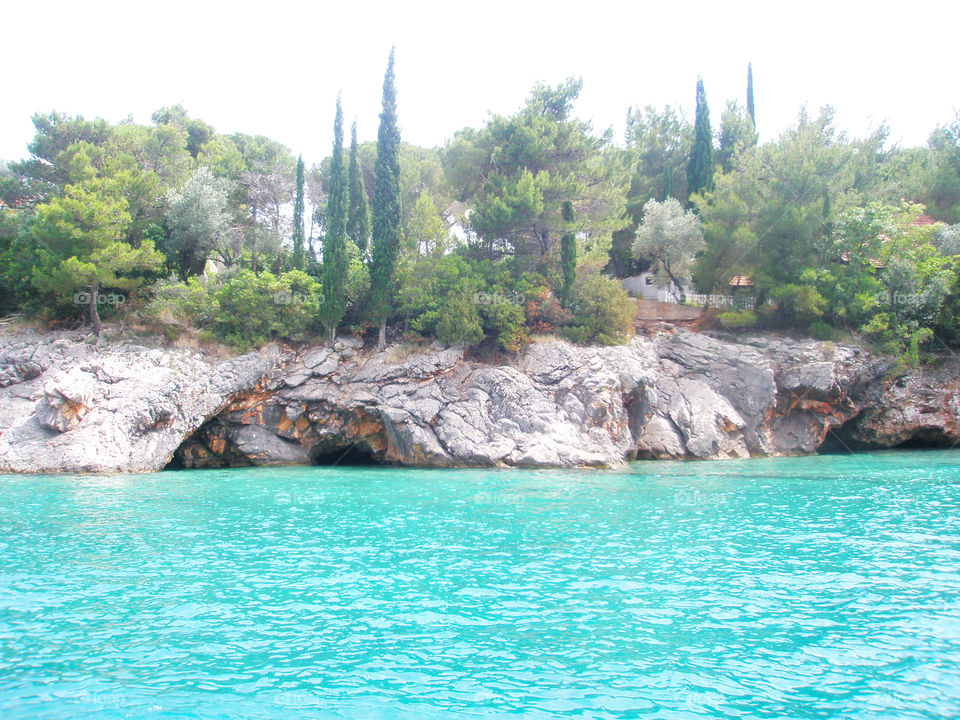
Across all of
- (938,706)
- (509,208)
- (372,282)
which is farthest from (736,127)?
(938,706)

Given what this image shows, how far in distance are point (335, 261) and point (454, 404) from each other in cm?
965

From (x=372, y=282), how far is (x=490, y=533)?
2000 cm

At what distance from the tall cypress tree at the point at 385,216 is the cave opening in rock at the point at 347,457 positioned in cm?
539

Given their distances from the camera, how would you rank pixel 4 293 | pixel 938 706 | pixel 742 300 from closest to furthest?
pixel 938 706
pixel 4 293
pixel 742 300

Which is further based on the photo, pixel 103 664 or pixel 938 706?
pixel 103 664

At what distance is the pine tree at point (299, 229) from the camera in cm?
3619

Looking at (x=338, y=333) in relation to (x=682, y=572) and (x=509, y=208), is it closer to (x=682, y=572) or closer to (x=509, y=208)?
(x=509, y=208)

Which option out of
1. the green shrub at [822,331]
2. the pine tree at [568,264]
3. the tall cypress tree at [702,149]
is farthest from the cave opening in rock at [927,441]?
the tall cypress tree at [702,149]

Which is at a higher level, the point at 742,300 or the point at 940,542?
the point at 742,300

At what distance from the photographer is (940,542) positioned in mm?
12023

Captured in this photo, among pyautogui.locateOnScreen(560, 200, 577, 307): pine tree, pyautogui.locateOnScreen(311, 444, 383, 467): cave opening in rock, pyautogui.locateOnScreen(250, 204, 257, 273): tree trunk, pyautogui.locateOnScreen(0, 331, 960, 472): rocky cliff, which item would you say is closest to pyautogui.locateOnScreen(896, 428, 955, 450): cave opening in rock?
pyautogui.locateOnScreen(0, 331, 960, 472): rocky cliff

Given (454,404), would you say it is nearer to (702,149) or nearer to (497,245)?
(497,245)

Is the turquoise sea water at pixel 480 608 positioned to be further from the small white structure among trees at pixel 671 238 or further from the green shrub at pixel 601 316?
the small white structure among trees at pixel 671 238

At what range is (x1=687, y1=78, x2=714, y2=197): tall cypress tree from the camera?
42.0 meters
